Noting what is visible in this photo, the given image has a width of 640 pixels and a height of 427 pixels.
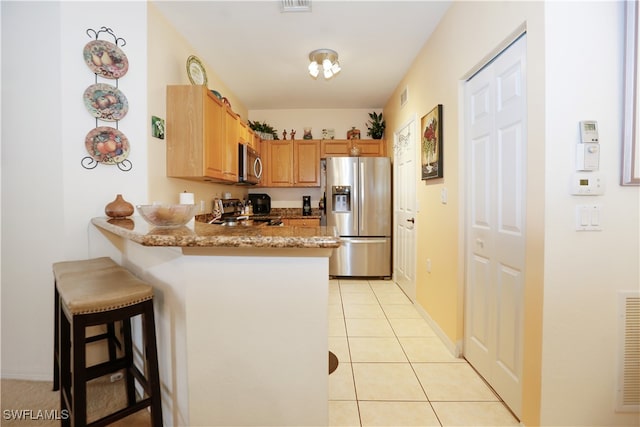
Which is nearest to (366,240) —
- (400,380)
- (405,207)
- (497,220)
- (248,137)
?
(405,207)

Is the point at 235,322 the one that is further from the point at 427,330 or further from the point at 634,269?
the point at 427,330

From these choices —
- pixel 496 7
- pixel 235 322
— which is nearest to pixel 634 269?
pixel 496 7

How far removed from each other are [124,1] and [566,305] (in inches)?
126

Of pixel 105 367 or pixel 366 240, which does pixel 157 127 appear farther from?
Result: pixel 366 240

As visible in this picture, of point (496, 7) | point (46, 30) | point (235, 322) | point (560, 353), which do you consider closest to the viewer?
point (235, 322)

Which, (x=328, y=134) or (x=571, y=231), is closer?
(x=571, y=231)

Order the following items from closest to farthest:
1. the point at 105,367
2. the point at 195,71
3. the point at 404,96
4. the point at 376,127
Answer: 1. the point at 105,367
2. the point at 195,71
3. the point at 404,96
4. the point at 376,127

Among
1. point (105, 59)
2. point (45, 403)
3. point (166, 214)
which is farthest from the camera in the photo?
point (105, 59)

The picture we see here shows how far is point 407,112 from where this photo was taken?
3.34m

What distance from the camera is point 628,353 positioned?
1.30 m

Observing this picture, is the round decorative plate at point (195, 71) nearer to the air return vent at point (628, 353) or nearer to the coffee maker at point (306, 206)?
the coffee maker at point (306, 206)

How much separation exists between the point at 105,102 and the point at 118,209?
76cm

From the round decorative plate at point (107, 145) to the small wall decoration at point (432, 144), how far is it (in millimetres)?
2358

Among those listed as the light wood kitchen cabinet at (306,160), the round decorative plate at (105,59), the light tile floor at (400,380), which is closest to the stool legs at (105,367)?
the light tile floor at (400,380)
